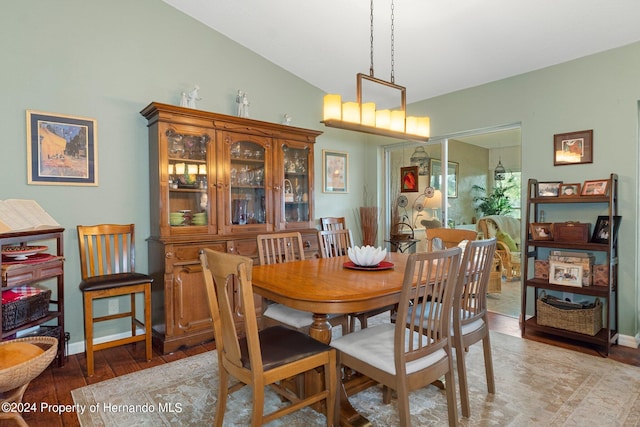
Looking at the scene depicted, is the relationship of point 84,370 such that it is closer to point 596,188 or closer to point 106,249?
point 106,249

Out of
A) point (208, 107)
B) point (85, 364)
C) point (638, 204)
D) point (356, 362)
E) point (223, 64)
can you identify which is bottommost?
point (85, 364)

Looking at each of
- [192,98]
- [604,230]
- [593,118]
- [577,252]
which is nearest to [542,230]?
[577,252]

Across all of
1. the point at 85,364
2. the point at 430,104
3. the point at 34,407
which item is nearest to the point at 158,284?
the point at 85,364

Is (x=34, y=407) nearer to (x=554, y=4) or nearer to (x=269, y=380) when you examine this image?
(x=269, y=380)

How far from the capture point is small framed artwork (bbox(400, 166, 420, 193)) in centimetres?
482

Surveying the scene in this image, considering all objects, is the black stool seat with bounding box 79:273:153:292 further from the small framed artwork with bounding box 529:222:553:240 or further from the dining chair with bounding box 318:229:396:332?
the small framed artwork with bounding box 529:222:553:240

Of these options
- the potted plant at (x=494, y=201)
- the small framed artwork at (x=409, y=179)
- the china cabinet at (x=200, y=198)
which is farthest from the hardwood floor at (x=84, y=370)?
the potted plant at (x=494, y=201)

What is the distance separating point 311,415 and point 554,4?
326cm

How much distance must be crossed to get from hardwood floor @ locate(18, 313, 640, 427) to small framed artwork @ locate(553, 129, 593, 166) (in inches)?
63.5

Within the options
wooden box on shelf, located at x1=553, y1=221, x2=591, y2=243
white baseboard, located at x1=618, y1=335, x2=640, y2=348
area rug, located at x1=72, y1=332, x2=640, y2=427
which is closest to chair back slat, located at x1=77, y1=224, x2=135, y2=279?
area rug, located at x1=72, y1=332, x2=640, y2=427

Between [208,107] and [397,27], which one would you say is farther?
[208,107]

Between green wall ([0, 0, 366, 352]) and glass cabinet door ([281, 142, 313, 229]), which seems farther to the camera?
glass cabinet door ([281, 142, 313, 229])

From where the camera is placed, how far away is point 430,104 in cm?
441

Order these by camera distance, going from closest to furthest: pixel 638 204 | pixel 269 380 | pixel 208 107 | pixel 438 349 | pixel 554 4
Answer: pixel 269 380 → pixel 438 349 → pixel 554 4 → pixel 638 204 → pixel 208 107
